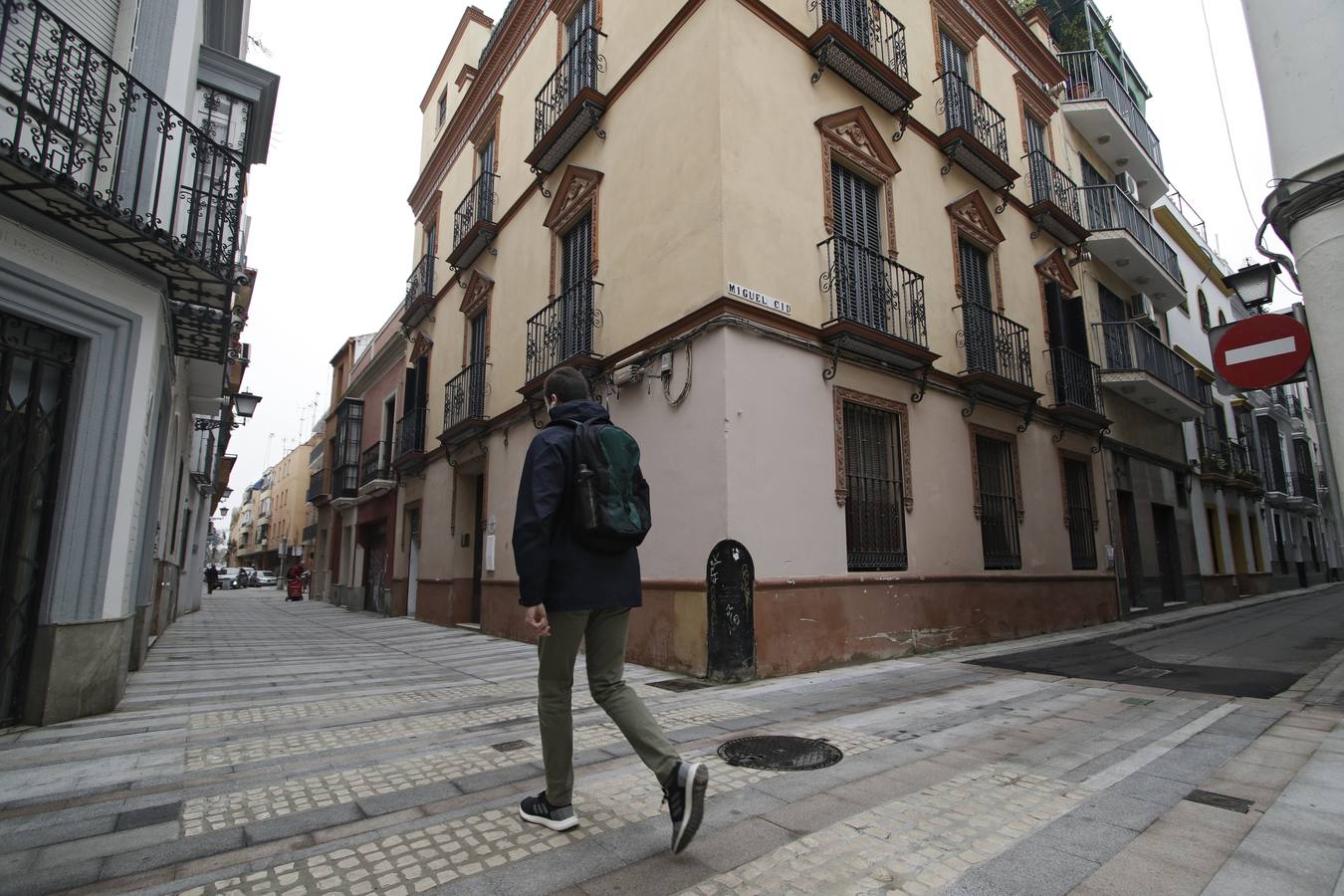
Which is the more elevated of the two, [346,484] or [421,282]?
[421,282]

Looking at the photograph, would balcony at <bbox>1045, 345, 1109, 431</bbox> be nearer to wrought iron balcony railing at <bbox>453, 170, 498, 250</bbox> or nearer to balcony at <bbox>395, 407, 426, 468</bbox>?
wrought iron balcony railing at <bbox>453, 170, 498, 250</bbox>

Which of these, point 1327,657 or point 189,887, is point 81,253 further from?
point 1327,657

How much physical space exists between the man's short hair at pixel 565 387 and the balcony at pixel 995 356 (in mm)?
7924

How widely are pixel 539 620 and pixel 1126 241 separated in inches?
617

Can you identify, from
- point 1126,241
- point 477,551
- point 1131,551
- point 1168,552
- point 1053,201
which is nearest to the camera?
point 1053,201

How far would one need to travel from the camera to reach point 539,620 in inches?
97.4

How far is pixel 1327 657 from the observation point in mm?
7047

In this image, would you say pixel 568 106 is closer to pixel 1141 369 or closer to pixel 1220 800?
pixel 1220 800

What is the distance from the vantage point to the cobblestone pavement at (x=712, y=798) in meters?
2.29

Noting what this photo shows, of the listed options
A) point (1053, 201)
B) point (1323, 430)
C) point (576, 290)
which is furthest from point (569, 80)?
point (1323, 430)

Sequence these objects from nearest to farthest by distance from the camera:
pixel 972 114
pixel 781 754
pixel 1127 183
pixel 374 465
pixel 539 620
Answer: pixel 539 620 < pixel 781 754 < pixel 972 114 < pixel 1127 183 < pixel 374 465

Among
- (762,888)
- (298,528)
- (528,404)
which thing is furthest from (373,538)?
(298,528)

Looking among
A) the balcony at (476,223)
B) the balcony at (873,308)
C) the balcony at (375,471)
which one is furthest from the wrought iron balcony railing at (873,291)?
the balcony at (375,471)

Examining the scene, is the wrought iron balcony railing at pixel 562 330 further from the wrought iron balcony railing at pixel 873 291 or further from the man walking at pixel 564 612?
the man walking at pixel 564 612
